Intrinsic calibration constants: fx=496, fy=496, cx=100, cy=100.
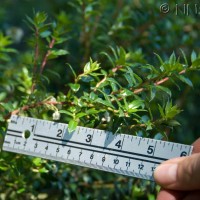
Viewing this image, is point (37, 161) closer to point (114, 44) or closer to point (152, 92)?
point (152, 92)

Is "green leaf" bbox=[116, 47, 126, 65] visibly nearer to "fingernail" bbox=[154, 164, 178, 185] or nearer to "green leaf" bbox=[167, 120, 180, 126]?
"green leaf" bbox=[167, 120, 180, 126]

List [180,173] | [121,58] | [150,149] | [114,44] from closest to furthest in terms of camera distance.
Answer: [180,173], [150,149], [121,58], [114,44]

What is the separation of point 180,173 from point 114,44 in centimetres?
113

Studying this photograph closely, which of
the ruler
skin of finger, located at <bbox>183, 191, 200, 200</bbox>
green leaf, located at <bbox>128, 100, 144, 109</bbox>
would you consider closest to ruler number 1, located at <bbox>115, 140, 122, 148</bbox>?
the ruler

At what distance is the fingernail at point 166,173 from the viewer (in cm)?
156

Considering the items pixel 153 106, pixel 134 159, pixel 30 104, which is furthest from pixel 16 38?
pixel 134 159

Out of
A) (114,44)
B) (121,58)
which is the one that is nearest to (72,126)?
(121,58)

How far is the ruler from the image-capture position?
1.66m

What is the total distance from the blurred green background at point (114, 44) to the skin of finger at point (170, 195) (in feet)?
1.07

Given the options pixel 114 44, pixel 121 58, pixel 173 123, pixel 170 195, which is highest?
pixel 114 44

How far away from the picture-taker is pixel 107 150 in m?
1.67

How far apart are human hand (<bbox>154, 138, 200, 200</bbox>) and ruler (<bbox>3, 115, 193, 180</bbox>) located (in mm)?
69

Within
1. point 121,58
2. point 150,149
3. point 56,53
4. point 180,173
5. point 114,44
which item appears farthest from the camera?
point 114,44

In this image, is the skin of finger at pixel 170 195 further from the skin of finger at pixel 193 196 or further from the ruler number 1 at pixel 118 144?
the ruler number 1 at pixel 118 144
